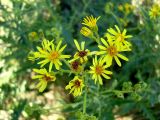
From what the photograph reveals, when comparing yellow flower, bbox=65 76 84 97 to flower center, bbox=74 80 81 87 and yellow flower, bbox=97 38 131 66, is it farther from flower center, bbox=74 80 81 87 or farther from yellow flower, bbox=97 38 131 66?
yellow flower, bbox=97 38 131 66

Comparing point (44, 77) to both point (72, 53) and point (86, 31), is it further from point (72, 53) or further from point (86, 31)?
point (72, 53)

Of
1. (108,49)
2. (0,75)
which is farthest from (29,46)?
(108,49)

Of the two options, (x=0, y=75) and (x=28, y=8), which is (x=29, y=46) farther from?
(x=0, y=75)

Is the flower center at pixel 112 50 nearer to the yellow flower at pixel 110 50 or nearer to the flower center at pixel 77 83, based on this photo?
the yellow flower at pixel 110 50

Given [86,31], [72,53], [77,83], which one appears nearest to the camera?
[77,83]

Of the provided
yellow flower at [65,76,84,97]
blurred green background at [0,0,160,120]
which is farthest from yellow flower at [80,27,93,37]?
blurred green background at [0,0,160,120]

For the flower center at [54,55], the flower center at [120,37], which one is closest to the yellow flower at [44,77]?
the flower center at [54,55]

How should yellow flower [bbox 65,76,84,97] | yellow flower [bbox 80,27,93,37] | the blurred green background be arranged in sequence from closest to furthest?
yellow flower [bbox 65,76,84,97] → yellow flower [bbox 80,27,93,37] → the blurred green background

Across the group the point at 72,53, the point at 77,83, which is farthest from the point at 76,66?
the point at 72,53

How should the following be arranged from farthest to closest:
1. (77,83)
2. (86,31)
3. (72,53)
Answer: (72,53)
(86,31)
(77,83)
